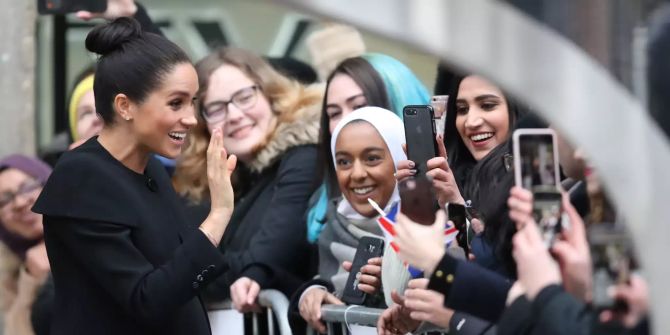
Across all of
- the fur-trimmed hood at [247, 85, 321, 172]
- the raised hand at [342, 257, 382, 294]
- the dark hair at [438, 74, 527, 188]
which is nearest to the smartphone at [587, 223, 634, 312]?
the raised hand at [342, 257, 382, 294]

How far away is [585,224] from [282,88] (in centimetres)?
325

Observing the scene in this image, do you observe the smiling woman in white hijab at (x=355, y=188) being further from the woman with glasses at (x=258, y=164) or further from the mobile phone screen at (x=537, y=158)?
the mobile phone screen at (x=537, y=158)

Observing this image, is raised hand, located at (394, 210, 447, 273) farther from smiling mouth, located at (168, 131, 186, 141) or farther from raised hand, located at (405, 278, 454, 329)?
smiling mouth, located at (168, 131, 186, 141)

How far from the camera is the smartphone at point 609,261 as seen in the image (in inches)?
118

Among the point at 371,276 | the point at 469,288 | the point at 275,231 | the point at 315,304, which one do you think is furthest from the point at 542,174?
the point at 275,231

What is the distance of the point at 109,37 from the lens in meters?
4.75

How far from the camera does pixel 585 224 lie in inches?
136

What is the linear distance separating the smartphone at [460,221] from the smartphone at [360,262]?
750 millimetres

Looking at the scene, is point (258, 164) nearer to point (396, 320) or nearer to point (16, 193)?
point (16, 193)

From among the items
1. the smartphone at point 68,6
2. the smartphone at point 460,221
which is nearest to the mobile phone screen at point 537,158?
the smartphone at point 460,221

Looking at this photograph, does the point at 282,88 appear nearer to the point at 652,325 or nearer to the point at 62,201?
the point at 62,201

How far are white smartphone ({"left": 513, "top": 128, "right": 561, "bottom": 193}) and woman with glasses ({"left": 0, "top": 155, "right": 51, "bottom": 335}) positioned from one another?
10.6 feet

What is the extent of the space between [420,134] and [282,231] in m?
1.67

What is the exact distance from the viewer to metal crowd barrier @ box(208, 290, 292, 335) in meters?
5.84
